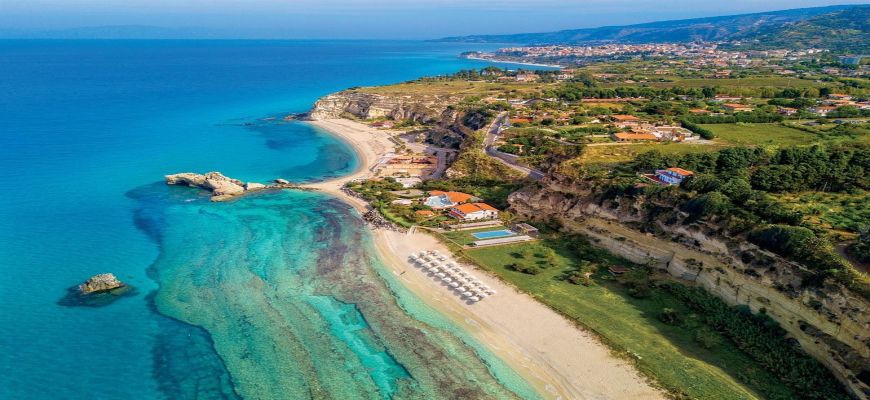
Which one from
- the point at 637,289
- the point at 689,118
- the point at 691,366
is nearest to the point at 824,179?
the point at 637,289

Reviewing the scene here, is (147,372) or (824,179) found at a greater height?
(824,179)

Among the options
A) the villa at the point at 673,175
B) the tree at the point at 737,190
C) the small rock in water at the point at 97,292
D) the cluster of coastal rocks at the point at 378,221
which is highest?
the tree at the point at 737,190

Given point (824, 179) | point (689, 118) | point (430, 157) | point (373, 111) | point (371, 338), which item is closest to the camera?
point (371, 338)

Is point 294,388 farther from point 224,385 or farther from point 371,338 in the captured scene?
point 371,338

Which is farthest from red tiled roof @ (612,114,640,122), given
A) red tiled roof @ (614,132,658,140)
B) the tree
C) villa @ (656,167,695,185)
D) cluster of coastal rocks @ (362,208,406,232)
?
A: cluster of coastal rocks @ (362,208,406,232)

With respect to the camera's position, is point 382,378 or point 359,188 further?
point 359,188

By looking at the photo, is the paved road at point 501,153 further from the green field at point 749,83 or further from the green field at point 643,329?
the green field at point 749,83

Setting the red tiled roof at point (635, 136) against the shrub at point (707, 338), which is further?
the red tiled roof at point (635, 136)

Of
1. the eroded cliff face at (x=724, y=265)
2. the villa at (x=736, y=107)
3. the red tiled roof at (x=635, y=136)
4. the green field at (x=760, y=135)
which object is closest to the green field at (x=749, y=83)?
the villa at (x=736, y=107)
